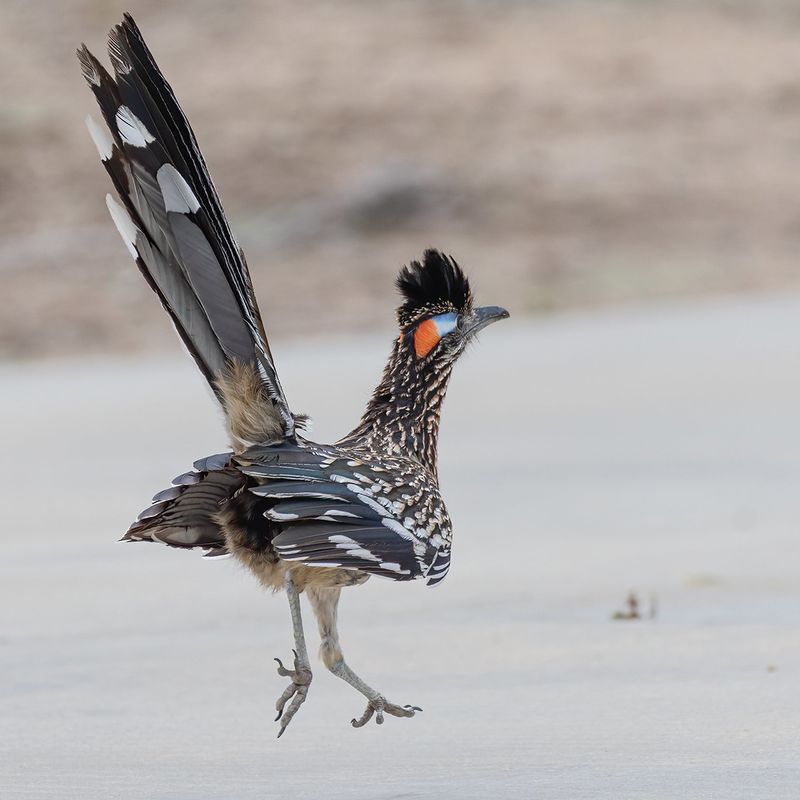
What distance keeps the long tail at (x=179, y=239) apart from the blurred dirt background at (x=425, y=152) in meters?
13.2

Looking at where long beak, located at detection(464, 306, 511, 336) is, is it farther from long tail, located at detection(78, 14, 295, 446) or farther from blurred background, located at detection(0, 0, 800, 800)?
blurred background, located at detection(0, 0, 800, 800)

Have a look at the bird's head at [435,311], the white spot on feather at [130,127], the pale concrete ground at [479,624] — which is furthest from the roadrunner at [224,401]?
the bird's head at [435,311]

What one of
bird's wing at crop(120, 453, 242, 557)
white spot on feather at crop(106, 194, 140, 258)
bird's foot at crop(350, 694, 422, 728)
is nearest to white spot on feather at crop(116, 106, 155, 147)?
white spot on feather at crop(106, 194, 140, 258)

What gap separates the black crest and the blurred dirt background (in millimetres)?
Result: 12744

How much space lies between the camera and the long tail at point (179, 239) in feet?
17.4

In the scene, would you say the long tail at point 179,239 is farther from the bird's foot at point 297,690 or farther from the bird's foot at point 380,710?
the bird's foot at point 380,710

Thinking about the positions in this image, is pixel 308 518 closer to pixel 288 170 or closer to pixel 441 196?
pixel 441 196

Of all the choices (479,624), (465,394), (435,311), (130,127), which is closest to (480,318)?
(435,311)

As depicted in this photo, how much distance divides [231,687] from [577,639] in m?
1.33

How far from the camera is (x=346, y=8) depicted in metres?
34.2

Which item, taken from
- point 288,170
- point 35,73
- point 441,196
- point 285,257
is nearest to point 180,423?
point 285,257

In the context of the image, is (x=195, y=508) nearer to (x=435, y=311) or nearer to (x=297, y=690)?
(x=297, y=690)

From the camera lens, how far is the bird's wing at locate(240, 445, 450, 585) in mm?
4793

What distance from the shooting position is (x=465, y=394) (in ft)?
45.2
